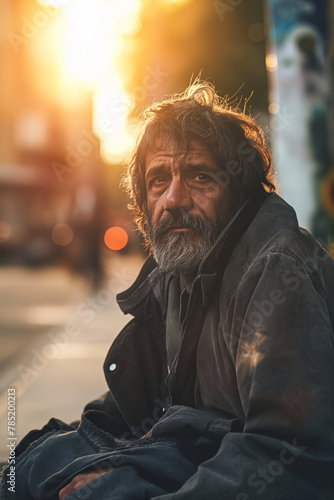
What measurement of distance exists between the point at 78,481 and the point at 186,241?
1.04 m

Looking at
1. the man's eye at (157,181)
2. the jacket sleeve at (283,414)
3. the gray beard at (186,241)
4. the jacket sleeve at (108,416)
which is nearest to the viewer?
the jacket sleeve at (283,414)

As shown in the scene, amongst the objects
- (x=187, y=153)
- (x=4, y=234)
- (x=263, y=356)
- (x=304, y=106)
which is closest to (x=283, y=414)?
(x=263, y=356)

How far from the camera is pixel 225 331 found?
2.23 m

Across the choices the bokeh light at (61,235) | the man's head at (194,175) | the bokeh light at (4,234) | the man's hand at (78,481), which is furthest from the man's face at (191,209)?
the bokeh light at (61,235)

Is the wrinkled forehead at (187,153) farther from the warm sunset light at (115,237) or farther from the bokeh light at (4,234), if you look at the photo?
the warm sunset light at (115,237)

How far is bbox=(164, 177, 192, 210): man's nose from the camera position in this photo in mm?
2672

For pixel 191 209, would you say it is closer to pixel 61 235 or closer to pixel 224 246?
pixel 224 246

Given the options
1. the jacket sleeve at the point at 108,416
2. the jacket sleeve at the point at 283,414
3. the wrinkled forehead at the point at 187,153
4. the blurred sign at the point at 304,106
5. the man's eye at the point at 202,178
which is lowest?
the jacket sleeve at the point at 108,416

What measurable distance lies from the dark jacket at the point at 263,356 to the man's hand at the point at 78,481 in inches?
16.8

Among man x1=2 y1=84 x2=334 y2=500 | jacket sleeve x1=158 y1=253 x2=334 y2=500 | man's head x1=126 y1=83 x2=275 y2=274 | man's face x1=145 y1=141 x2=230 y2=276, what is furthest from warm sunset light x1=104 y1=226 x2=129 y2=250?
jacket sleeve x1=158 y1=253 x2=334 y2=500

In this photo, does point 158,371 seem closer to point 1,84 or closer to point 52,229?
point 52,229

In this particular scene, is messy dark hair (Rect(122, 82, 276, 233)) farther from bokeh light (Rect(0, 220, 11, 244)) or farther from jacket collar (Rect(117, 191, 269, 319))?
bokeh light (Rect(0, 220, 11, 244))

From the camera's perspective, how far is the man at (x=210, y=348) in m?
1.85

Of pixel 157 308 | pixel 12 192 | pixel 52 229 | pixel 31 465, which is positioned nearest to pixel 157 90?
pixel 157 308
